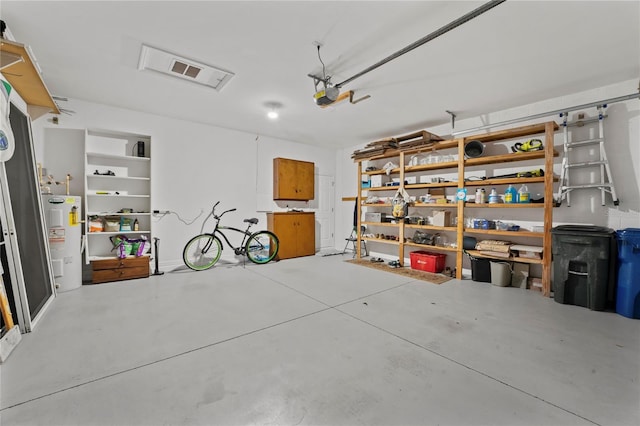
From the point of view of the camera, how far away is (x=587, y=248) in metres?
3.05

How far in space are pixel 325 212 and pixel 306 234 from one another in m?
1.15

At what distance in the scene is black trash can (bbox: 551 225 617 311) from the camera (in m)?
2.97

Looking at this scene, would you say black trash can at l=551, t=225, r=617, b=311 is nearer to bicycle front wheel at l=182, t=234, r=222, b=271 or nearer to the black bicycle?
the black bicycle

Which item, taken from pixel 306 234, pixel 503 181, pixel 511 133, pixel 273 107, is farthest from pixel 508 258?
pixel 273 107

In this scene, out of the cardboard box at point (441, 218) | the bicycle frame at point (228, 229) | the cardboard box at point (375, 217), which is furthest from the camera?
the cardboard box at point (375, 217)

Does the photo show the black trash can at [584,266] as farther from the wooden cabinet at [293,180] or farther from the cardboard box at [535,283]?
the wooden cabinet at [293,180]

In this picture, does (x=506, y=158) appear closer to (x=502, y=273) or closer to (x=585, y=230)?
(x=585, y=230)

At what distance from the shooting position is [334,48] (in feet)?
8.70

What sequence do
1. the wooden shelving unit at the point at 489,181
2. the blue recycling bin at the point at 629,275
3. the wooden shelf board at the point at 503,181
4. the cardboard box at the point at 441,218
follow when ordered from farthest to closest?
the cardboard box at the point at 441,218
the wooden shelf board at the point at 503,181
the wooden shelving unit at the point at 489,181
the blue recycling bin at the point at 629,275

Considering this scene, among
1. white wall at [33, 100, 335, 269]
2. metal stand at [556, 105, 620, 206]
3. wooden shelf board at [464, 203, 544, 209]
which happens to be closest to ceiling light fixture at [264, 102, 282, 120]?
white wall at [33, 100, 335, 269]

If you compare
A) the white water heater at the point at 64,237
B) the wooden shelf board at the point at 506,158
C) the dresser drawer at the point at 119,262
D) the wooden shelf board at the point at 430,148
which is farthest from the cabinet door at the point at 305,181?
the white water heater at the point at 64,237

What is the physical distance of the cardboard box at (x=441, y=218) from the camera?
4.73 metres

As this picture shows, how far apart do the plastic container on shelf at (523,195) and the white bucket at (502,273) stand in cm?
97

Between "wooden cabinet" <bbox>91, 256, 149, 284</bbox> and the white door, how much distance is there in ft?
13.2
